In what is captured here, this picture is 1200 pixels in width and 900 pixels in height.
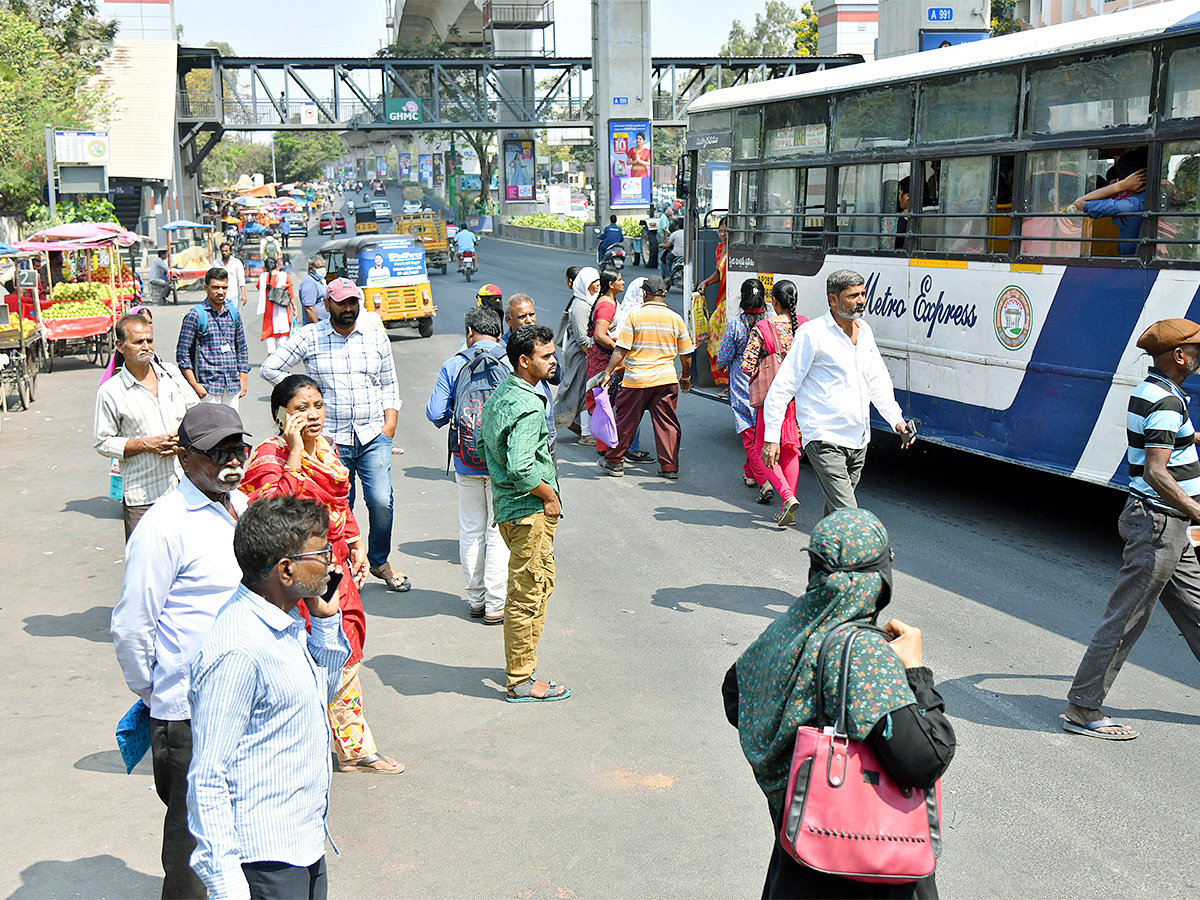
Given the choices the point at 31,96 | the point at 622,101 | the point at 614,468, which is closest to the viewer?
the point at 614,468

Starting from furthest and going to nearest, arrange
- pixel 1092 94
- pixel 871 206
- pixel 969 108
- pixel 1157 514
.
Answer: pixel 871 206 → pixel 969 108 → pixel 1092 94 → pixel 1157 514

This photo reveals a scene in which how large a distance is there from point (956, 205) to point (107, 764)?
7231 millimetres

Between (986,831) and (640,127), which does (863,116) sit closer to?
(986,831)

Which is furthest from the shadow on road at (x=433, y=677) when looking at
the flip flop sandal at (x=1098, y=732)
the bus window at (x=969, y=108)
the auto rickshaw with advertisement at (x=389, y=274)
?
the auto rickshaw with advertisement at (x=389, y=274)

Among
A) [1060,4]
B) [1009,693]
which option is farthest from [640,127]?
[1009,693]

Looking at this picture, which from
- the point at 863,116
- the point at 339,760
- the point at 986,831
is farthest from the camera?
the point at 863,116

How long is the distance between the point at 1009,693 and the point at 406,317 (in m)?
16.9

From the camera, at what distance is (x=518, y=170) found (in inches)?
2505

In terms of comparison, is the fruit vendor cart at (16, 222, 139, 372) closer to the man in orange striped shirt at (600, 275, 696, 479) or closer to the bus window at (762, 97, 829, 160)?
the man in orange striped shirt at (600, 275, 696, 479)

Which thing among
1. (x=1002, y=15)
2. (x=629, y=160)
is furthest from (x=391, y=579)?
(x=1002, y=15)

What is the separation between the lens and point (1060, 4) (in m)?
40.1

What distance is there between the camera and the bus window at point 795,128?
34.8 ft

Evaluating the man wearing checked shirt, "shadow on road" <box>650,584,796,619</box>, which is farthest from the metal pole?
"shadow on road" <box>650,584,796,619</box>

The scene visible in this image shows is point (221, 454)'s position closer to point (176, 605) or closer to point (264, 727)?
point (176, 605)
